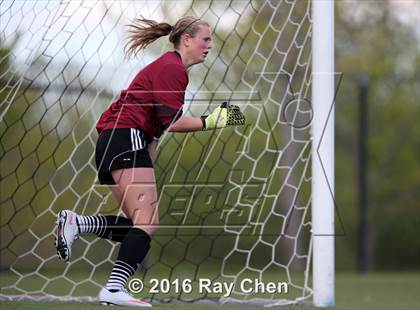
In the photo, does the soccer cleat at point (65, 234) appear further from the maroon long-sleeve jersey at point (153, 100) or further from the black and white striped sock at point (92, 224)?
the maroon long-sleeve jersey at point (153, 100)

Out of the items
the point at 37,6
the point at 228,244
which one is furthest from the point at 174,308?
the point at 228,244

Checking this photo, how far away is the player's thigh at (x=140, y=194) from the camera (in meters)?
3.93

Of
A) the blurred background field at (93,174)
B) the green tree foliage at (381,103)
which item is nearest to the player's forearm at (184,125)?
the blurred background field at (93,174)

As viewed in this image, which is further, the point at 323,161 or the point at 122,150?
the point at 323,161

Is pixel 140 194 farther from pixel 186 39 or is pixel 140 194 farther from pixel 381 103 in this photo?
pixel 381 103

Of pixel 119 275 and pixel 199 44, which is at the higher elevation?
pixel 199 44

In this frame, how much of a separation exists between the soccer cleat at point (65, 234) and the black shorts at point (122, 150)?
267mm

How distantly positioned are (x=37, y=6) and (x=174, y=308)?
6.31 feet

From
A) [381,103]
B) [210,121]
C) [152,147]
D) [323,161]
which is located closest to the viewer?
[210,121]

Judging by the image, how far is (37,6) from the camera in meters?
4.94

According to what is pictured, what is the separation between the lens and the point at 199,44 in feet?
13.6

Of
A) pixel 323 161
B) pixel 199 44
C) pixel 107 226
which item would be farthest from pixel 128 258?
pixel 323 161

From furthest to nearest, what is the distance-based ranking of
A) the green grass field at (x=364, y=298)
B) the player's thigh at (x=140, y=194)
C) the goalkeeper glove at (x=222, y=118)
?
the green grass field at (x=364, y=298) → the goalkeeper glove at (x=222, y=118) → the player's thigh at (x=140, y=194)

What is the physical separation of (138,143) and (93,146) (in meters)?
2.29
